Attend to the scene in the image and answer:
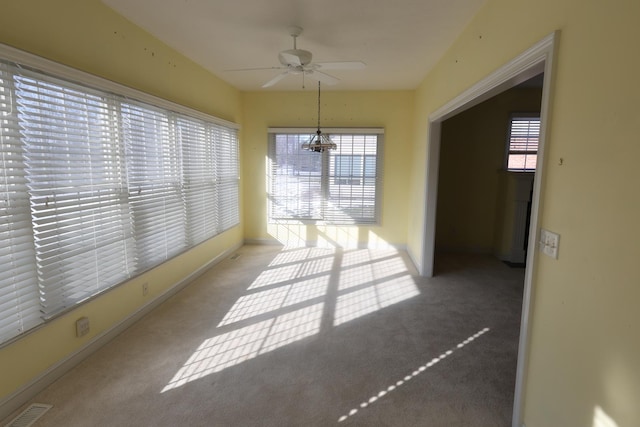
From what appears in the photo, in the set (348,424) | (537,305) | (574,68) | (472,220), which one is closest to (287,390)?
(348,424)

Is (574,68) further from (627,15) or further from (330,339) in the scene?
(330,339)

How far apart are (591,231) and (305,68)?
2627 millimetres

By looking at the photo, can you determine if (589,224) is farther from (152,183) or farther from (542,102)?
(152,183)

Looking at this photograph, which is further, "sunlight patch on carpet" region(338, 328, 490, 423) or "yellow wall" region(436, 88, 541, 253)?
"yellow wall" region(436, 88, 541, 253)

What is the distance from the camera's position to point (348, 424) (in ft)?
6.17

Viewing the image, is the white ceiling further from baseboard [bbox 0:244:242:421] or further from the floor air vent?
the floor air vent

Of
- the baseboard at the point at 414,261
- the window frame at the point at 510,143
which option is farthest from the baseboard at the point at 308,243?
the window frame at the point at 510,143

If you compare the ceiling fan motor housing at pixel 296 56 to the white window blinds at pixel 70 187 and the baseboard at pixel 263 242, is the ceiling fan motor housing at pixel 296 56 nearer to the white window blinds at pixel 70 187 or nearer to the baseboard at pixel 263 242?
the white window blinds at pixel 70 187

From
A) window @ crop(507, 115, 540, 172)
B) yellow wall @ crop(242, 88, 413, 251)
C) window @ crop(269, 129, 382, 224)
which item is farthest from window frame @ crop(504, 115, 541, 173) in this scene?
window @ crop(269, 129, 382, 224)

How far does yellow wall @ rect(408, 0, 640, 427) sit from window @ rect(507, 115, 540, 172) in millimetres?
3909

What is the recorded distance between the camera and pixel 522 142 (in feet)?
17.2

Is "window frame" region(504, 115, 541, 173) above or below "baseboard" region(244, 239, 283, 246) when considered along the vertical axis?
above

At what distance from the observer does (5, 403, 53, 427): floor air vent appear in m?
1.86

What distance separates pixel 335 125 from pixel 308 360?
13.2 ft
